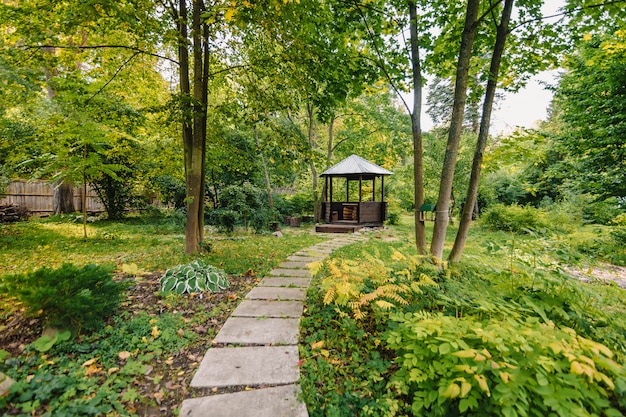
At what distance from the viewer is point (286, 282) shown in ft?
13.0

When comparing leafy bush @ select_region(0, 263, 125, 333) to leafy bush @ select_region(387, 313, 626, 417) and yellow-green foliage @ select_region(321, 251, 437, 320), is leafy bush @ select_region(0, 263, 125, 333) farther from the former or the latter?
leafy bush @ select_region(387, 313, 626, 417)

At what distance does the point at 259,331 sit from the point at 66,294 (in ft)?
5.28

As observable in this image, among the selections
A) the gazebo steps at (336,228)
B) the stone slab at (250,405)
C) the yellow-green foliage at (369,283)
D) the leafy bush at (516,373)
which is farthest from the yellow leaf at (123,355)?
the gazebo steps at (336,228)

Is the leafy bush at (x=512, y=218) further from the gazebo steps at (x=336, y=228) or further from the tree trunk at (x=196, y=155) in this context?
the tree trunk at (x=196, y=155)

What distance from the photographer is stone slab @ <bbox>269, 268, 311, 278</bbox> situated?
4.31 metres

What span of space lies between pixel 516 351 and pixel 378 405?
86 cm

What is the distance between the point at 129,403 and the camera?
1.73 meters

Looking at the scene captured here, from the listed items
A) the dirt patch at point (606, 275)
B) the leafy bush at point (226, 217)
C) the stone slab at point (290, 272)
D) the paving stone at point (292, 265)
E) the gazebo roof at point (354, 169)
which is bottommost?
the dirt patch at point (606, 275)

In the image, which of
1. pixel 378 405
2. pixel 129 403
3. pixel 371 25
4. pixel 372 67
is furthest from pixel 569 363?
pixel 371 25

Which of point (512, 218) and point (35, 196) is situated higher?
point (35, 196)

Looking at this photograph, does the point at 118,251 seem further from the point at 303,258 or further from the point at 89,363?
the point at 89,363

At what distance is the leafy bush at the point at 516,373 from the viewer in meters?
1.19

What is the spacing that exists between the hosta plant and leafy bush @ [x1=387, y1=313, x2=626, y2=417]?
262 cm

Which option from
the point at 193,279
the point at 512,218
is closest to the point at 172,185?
the point at 193,279
